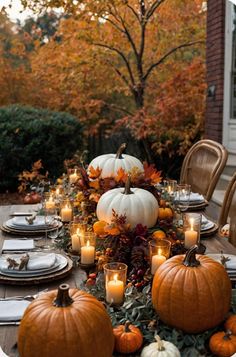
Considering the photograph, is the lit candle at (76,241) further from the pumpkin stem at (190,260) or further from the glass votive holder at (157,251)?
the pumpkin stem at (190,260)

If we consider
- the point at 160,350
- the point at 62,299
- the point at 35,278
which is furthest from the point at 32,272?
the point at 160,350

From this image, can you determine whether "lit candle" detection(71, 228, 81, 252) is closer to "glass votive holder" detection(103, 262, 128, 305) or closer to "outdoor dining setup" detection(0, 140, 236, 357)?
"outdoor dining setup" detection(0, 140, 236, 357)

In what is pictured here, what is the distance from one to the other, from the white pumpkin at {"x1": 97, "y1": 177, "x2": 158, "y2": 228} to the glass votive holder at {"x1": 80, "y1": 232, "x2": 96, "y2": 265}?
0.47 ft

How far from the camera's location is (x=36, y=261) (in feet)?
6.02

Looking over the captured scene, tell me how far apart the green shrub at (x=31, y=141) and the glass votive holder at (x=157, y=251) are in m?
4.42

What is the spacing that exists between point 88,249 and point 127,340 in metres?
0.64

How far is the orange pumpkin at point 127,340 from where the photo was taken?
4.07ft

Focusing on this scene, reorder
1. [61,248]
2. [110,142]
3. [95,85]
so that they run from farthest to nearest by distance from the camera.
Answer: [110,142], [95,85], [61,248]

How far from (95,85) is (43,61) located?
1.01m

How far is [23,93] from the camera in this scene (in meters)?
8.04

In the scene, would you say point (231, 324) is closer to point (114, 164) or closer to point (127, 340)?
point (127, 340)

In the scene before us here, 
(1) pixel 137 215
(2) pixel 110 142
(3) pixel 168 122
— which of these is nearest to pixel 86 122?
(2) pixel 110 142

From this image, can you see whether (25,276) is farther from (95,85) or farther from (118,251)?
(95,85)

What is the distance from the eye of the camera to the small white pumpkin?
116cm
